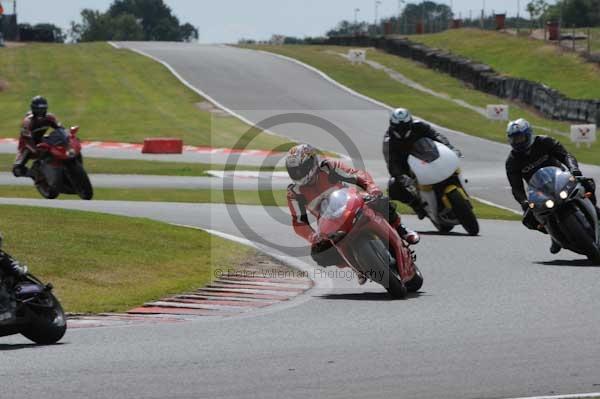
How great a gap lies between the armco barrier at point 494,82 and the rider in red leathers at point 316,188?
34.2 metres

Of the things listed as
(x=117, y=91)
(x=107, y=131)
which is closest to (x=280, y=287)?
(x=107, y=131)

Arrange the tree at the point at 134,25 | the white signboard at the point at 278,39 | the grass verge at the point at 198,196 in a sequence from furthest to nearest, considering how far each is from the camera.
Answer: the tree at the point at 134,25, the white signboard at the point at 278,39, the grass verge at the point at 198,196

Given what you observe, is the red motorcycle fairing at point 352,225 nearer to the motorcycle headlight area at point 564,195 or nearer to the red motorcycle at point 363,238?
the red motorcycle at point 363,238

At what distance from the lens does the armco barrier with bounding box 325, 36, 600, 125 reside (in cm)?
4706

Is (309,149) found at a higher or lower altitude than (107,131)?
higher

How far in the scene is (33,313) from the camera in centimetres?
946

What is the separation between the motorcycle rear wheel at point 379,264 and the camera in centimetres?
1189

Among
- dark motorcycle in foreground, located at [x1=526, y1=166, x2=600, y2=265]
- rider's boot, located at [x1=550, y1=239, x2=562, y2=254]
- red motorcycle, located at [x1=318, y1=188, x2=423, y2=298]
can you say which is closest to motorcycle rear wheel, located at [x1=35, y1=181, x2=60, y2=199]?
rider's boot, located at [x1=550, y1=239, x2=562, y2=254]

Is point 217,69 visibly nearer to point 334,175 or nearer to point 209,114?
point 209,114

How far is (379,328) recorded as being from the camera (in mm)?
10039

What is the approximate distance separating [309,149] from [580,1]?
100962 millimetres

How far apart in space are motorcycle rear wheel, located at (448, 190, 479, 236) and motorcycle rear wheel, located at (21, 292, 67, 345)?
953cm

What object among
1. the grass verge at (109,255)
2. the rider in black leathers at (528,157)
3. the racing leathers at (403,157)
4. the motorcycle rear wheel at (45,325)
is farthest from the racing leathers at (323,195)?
the racing leathers at (403,157)

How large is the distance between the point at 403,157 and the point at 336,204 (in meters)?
7.03
